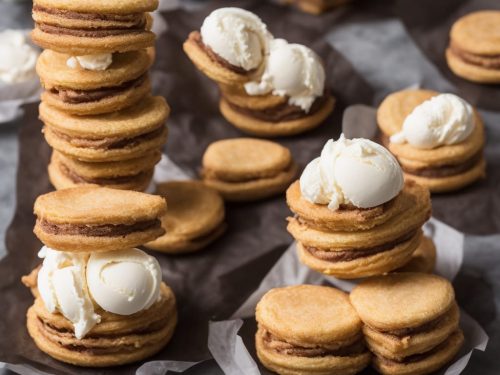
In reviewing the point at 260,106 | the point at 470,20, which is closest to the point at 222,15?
the point at 260,106

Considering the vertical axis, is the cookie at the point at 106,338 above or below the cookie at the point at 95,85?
below

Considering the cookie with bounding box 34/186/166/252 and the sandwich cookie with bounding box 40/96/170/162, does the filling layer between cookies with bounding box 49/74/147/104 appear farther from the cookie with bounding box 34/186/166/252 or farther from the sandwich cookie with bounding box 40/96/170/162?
the cookie with bounding box 34/186/166/252

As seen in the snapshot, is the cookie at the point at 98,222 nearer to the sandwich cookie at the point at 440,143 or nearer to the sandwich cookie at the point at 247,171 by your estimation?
the sandwich cookie at the point at 247,171

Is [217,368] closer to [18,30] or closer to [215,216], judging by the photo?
[215,216]

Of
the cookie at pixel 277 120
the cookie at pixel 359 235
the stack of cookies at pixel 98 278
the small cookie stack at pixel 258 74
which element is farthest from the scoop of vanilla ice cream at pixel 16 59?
the cookie at pixel 359 235

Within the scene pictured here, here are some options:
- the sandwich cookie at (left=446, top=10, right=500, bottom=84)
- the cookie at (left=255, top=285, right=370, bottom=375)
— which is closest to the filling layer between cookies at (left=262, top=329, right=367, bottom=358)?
the cookie at (left=255, top=285, right=370, bottom=375)

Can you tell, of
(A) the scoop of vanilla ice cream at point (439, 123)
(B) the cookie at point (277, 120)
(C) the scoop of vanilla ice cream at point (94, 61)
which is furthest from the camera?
(B) the cookie at point (277, 120)

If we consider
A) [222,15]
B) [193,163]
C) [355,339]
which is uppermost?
[222,15]
